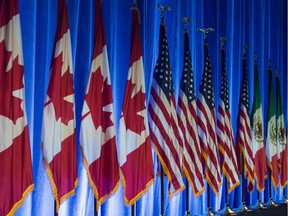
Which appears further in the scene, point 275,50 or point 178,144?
point 275,50

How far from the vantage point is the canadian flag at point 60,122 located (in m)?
3.99

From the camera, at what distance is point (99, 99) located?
178 inches

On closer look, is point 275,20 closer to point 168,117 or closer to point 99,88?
point 168,117

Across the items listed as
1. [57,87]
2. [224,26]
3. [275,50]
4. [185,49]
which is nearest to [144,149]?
[57,87]

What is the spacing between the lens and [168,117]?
514cm

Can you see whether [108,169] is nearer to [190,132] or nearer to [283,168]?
[190,132]

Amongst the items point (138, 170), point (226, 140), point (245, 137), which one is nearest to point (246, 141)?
point (245, 137)

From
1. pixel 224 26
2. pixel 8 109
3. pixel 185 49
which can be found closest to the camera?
pixel 8 109

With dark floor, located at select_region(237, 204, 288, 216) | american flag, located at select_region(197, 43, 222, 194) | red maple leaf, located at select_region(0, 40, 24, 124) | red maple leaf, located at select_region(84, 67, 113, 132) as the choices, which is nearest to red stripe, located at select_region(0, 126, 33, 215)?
red maple leaf, located at select_region(0, 40, 24, 124)

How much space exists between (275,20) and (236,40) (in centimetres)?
169

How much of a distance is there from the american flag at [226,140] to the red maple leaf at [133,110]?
5.62 feet

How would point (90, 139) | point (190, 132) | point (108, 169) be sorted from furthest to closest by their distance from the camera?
1. point (190, 132)
2. point (108, 169)
3. point (90, 139)

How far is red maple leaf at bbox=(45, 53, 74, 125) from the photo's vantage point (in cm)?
404

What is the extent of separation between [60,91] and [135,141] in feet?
3.74
